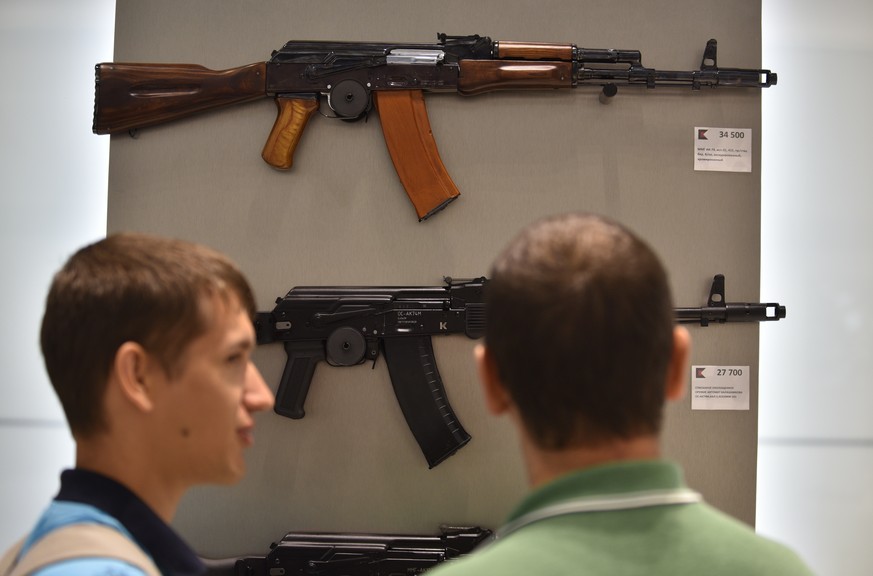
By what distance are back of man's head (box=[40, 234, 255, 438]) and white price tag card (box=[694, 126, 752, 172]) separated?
1.91 metres

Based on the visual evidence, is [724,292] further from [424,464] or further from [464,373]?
[424,464]

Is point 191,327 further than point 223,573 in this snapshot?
No

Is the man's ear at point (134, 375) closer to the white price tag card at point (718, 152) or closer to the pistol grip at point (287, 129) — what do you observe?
the pistol grip at point (287, 129)

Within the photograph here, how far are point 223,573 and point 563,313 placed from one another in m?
1.98

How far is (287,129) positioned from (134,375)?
4.99ft

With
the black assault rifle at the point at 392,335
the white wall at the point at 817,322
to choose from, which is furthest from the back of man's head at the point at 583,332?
the white wall at the point at 817,322

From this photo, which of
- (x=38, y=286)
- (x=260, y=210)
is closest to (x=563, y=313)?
(x=260, y=210)

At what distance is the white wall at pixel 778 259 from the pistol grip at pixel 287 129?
23.9 inches

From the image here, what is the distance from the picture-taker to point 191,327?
1.17 meters

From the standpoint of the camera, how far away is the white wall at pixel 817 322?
273cm

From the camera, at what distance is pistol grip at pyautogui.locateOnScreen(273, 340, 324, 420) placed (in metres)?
2.48

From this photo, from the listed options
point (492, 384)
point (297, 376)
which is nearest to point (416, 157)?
point (297, 376)

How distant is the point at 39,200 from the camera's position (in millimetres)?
2725

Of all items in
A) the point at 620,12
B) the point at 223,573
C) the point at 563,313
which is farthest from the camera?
the point at 620,12
